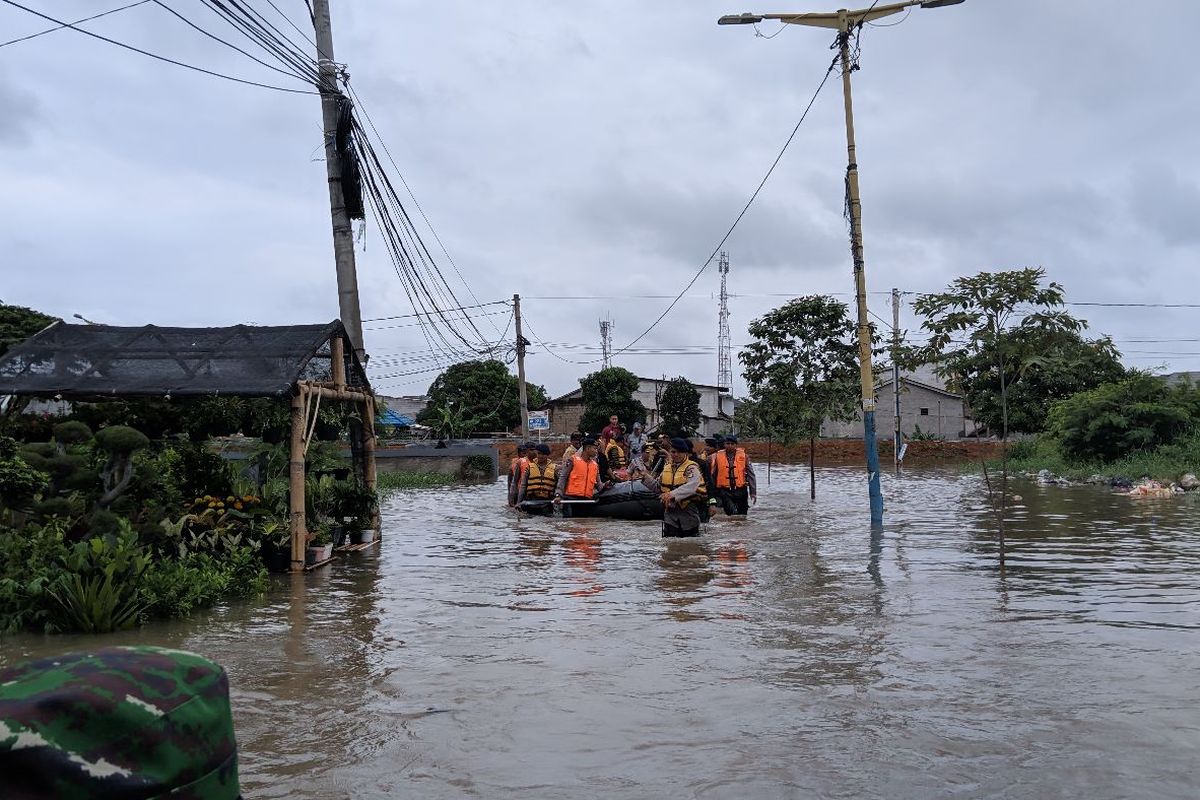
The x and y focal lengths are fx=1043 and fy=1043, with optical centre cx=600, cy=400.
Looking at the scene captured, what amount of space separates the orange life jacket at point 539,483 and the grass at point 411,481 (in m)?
11.0

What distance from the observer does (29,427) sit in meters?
16.9

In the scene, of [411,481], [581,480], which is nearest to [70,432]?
[581,480]

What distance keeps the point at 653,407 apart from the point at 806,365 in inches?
1994

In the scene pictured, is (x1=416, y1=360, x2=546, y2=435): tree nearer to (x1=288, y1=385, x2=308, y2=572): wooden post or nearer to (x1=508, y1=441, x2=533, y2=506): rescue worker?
(x1=508, y1=441, x2=533, y2=506): rescue worker

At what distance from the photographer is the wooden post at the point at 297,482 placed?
11.8 metres

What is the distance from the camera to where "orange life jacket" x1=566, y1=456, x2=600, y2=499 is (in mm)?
19469

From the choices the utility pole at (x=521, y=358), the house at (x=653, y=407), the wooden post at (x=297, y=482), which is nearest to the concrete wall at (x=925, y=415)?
the house at (x=653, y=407)

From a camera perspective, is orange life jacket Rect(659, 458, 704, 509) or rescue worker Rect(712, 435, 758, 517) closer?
orange life jacket Rect(659, 458, 704, 509)

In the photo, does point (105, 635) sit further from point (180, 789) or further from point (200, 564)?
point (180, 789)

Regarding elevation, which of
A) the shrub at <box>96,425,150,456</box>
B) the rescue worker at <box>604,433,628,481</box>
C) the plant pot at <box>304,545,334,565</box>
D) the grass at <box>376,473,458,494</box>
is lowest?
the plant pot at <box>304,545,334,565</box>

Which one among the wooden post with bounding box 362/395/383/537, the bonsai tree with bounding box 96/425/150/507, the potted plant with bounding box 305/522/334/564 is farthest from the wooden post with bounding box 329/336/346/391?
the bonsai tree with bounding box 96/425/150/507

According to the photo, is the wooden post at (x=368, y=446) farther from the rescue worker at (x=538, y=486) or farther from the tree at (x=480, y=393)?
the tree at (x=480, y=393)

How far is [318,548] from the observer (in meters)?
12.8

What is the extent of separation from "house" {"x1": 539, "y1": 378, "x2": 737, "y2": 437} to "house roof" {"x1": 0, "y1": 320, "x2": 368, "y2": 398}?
52.9 metres
